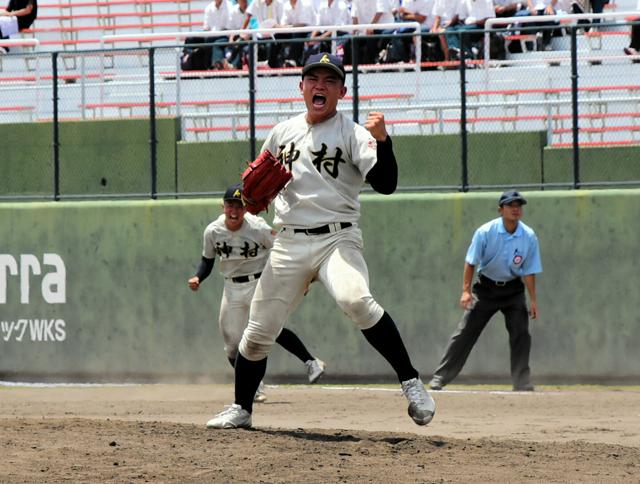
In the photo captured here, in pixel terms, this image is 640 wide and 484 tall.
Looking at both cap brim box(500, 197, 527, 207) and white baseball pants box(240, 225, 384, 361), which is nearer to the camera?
white baseball pants box(240, 225, 384, 361)

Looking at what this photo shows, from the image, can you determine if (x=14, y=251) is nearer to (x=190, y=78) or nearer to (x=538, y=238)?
(x=190, y=78)

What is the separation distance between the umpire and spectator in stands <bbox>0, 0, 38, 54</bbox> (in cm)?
868

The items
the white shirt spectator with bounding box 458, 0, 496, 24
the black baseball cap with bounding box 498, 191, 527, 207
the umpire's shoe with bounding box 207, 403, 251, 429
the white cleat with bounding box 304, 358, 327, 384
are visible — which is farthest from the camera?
the white shirt spectator with bounding box 458, 0, 496, 24

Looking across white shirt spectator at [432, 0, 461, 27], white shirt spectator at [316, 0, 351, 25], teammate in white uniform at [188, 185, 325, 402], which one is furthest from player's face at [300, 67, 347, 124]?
white shirt spectator at [316, 0, 351, 25]

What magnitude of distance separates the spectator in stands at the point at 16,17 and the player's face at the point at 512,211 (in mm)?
8770

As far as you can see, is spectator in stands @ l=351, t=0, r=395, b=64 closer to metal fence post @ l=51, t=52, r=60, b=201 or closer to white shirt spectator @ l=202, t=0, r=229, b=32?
white shirt spectator @ l=202, t=0, r=229, b=32

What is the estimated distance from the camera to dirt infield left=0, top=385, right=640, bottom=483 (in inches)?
250

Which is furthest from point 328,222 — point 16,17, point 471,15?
point 16,17

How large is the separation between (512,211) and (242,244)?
253 centimetres

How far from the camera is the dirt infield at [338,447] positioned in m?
6.34

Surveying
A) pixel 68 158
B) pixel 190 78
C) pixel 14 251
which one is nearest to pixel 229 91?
pixel 190 78

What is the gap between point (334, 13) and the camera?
16.9 meters

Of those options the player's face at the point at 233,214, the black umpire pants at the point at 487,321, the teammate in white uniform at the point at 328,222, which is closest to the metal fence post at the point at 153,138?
the player's face at the point at 233,214

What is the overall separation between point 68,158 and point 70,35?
7576 mm
